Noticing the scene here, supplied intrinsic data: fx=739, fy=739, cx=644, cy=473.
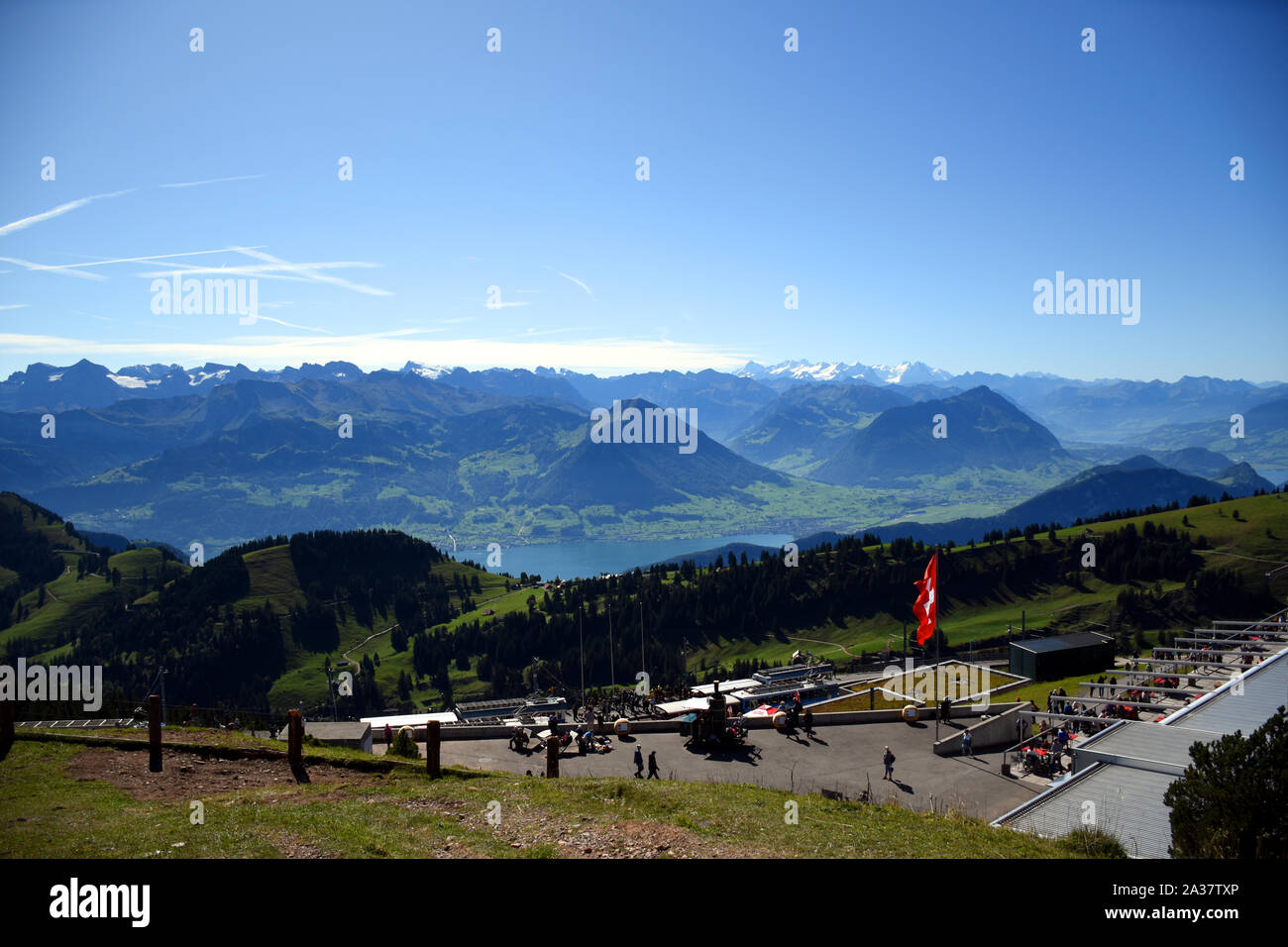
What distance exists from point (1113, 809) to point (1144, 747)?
7.51 m

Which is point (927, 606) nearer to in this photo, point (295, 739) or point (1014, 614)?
point (295, 739)

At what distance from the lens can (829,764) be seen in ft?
115

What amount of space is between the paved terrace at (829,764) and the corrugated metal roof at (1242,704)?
34.4ft

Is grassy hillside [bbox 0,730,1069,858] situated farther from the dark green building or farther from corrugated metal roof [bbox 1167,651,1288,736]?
the dark green building

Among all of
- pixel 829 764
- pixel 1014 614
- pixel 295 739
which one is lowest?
pixel 1014 614

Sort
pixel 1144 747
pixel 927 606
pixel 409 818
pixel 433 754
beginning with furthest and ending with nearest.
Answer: pixel 927 606 < pixel 1144 747 < pixel 433 754 < pixel 409 818

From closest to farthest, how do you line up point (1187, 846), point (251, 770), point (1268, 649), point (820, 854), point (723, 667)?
1. point (820, 854)
2. point (1187, 846)
3. point (251, 770)
4. point (1268, 649)
5. point (723, 667)

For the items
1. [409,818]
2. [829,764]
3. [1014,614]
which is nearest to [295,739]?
[409,818]

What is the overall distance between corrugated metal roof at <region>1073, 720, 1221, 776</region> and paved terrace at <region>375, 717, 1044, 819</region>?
3.22 meters
